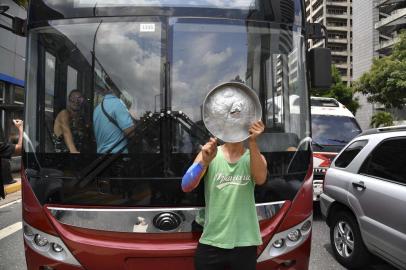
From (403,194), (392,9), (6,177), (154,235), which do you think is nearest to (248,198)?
(154,235)

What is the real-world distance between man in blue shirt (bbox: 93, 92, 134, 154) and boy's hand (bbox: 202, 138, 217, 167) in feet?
2.71

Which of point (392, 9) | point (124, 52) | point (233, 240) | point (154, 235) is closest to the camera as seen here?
point (233, 240)

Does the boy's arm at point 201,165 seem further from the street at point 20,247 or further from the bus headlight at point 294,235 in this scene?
the street at point 20,247

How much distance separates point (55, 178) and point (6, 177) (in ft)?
16.4

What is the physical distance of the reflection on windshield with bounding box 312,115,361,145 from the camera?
30.7 ft

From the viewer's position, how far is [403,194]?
433 cm

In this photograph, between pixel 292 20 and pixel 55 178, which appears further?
pixel 292 20

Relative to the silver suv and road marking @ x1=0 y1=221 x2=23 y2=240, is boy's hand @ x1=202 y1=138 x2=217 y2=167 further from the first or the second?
road marking @ x1=0 y1=221 x2=23 y2=240

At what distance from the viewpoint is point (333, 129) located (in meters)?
9.70

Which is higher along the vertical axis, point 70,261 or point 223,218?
point 223,218

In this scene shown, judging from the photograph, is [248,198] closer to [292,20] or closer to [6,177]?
[292,20]

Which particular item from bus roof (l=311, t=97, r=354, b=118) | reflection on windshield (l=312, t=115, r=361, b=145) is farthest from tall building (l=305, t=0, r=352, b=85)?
reflection on windshield (l=312, t=115, r=361, b=145)

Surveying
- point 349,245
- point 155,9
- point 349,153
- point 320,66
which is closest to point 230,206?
point 155,9

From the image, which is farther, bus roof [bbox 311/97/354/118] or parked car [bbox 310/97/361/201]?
bus roof [bbox 311/97/354/118]
